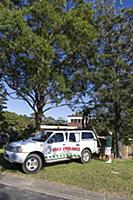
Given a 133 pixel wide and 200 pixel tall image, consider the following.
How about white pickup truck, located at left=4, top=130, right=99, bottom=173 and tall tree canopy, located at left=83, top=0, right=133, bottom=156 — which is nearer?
white pickup truck, located at left=4, top=130, right=99, bottom=173

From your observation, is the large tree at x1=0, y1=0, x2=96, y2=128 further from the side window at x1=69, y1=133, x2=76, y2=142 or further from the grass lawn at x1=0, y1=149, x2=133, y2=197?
the grass lawn at x1=0, y1=149, x2=133, y2=197


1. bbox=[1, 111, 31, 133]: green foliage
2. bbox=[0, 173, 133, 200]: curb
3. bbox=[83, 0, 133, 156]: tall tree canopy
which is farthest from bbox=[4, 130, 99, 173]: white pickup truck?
bbox=[1, 111, 31, 133]: green foliage

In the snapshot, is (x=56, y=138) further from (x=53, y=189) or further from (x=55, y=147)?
(x=53, y=189)

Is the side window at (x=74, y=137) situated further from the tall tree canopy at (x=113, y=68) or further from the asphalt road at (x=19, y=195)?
the asphalt road at (x=19, y=195)

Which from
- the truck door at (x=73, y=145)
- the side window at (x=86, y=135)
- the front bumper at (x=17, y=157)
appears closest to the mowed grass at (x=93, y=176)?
the truck door at (x=73, y=145)

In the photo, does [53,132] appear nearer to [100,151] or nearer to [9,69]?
[100,151]

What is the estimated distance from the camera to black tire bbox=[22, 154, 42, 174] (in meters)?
12.2

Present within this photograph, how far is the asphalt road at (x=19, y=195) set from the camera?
8.42 meters

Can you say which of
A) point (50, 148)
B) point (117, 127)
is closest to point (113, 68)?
point (117, 127)

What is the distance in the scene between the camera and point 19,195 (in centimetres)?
872

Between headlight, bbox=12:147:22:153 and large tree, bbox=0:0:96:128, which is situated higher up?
large tree, bbox=0:0:96:128

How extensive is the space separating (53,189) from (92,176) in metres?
2.04

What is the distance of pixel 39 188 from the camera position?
31.9 ft

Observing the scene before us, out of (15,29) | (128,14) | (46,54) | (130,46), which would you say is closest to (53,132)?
(46,54)
